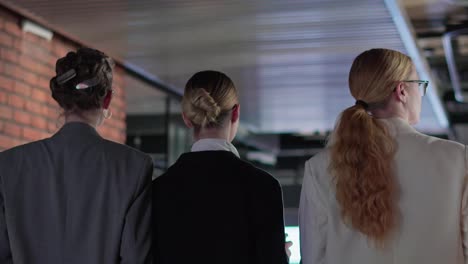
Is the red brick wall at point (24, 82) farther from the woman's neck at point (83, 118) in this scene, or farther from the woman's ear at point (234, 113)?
the woman's ear at point (234, 113)

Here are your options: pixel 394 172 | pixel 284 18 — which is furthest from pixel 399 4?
pixel 394 172

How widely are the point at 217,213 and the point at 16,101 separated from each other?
334 cm

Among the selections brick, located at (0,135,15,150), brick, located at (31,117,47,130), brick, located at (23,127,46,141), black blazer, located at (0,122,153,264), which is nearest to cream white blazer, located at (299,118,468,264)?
black blazer, located at (0,122,153,264)

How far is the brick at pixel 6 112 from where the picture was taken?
5.37 m

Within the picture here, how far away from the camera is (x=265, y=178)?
255 centimetres

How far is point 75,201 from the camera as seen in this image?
2596 millimetres

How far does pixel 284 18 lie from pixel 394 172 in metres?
3.33

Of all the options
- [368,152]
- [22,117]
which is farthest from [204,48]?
→ [368,152]

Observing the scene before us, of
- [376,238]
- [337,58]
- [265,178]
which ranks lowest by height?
[376,238]

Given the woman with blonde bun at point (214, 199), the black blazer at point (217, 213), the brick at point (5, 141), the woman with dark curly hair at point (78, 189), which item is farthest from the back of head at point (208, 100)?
the brick at point (5, 141)

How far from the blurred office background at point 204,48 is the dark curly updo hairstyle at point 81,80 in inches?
34.2

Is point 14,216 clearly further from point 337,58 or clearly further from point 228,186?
point 337,58

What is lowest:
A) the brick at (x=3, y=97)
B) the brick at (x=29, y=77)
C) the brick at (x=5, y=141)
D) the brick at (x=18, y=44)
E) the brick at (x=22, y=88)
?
the brick at (x=5, y=141)

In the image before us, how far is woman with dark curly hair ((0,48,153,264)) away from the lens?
8.37 ft
